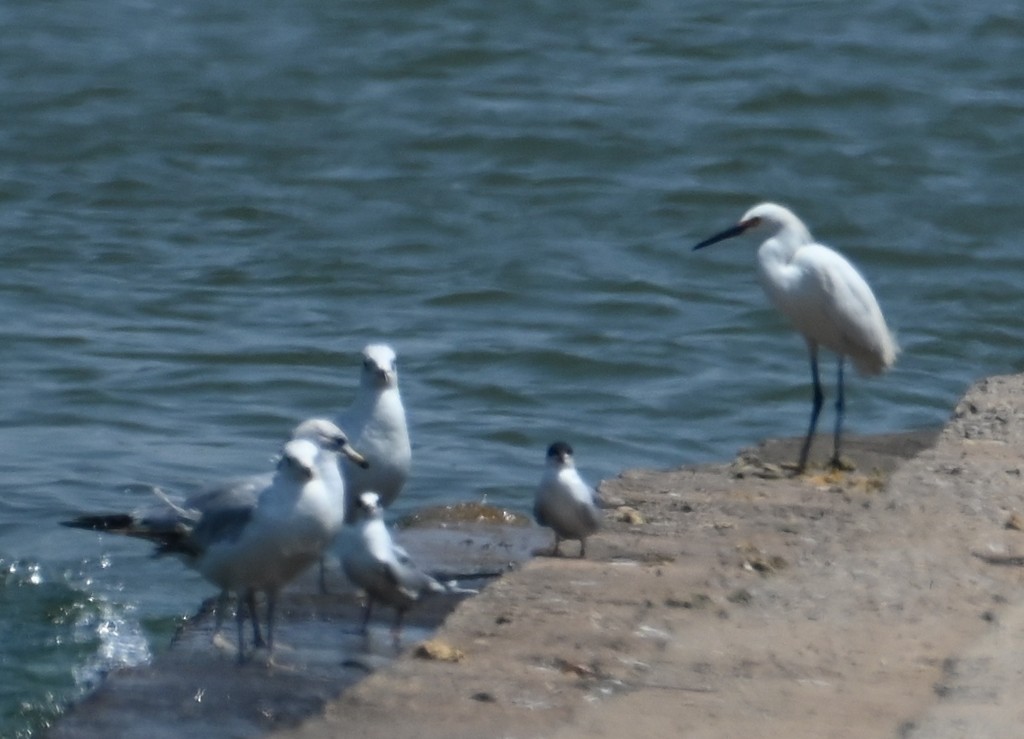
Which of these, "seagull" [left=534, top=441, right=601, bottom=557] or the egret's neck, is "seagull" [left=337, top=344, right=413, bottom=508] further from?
the egret's neck

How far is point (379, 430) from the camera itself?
7.07 meters

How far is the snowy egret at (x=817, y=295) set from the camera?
8.27 m

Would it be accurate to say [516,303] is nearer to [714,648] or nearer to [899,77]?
[899,77]

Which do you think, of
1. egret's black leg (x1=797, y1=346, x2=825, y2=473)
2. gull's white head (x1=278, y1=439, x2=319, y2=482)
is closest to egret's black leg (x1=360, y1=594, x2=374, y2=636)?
gull's white head (x1=278, y1=439, x2=319, y2=482)

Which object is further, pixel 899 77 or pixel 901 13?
pixel 901 13

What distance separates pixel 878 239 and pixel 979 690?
11234 mm

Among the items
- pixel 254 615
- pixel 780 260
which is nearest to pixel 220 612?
pixel 254 615

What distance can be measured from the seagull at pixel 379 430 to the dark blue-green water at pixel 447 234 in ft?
3.76

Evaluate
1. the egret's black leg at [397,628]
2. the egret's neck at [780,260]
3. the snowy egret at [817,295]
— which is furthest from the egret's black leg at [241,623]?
the egret's neck at [780,260]

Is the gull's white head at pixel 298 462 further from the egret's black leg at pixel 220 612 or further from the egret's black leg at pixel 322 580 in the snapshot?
the egret's black leg at pixel 322 580

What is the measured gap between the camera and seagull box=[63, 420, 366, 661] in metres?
5.62

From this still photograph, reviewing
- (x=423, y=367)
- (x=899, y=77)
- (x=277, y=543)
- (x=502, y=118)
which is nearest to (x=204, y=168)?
(x=502, y=118)

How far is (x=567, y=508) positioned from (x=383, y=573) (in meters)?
0.84

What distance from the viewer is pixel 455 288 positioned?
1430 centimetres
